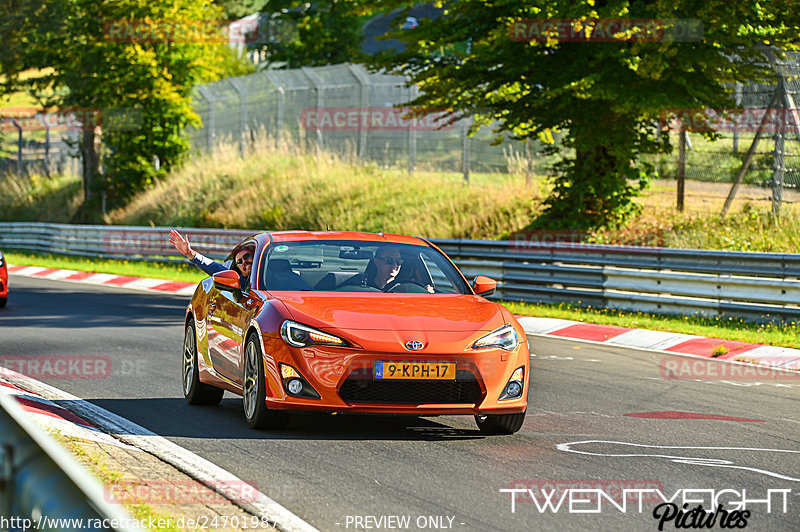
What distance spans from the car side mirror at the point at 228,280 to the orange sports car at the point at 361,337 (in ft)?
0.03

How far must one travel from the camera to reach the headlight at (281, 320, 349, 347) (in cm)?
790

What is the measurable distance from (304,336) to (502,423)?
1.56 metres

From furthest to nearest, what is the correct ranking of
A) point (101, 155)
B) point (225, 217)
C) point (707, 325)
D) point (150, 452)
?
point (101, 155), point (225, 217), point (707, 325), point (150, 452)

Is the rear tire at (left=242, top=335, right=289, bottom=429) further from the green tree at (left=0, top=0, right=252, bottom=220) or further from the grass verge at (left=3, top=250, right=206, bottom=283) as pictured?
the green tree at (left=0, top=0, right=252, bottom=220)

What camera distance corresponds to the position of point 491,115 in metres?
21.5

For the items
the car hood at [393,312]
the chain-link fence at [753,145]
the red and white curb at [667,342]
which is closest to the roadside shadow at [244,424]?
the car hood at [393,312]

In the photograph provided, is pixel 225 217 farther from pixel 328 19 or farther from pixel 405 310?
pixel 405 310

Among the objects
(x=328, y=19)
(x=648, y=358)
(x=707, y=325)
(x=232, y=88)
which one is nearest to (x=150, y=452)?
(x=648, y=358)

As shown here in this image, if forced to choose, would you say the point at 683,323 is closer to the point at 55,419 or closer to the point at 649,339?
the point at 649,339

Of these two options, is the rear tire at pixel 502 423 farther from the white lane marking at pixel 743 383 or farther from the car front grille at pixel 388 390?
the white lane marking at pixel 743 383

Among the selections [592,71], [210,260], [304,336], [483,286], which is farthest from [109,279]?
[304,336]

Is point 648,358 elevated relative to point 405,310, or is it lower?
lower

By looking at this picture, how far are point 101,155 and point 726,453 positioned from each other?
40.7 metres

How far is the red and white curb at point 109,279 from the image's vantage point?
24831mm
